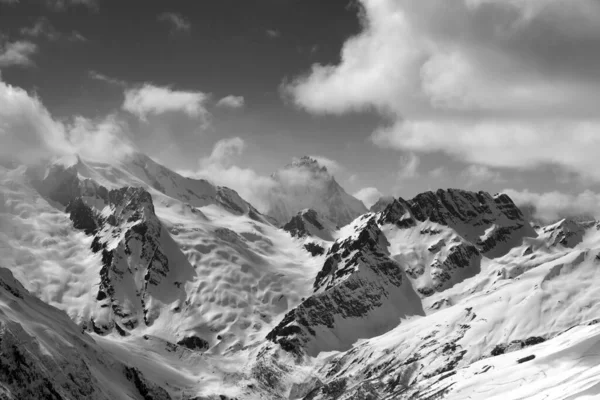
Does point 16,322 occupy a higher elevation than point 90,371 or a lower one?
higher

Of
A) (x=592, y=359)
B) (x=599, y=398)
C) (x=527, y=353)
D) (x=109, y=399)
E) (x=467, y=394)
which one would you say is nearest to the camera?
(x=599, y=398)

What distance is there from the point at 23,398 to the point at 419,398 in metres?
101

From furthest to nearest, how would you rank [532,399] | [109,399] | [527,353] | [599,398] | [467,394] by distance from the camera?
[109,399], [527,353], [467,394], [532,399], [599,398]

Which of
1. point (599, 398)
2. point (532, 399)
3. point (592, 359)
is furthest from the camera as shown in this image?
point (592, 359)

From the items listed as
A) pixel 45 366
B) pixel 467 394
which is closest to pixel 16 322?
pixel 45 366

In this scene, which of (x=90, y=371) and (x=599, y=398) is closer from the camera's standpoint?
(x=599, y=398)

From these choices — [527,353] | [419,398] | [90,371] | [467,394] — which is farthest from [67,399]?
[527,353]

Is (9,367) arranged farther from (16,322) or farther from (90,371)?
(90,371)

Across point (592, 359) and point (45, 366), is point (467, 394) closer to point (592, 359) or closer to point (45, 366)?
point (592, 359)

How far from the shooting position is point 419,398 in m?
156

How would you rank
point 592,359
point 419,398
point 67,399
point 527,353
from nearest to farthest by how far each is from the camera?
point 592,359 < point 527,353 < point 419,398 < point 67,399

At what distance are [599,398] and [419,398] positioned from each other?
72807mm

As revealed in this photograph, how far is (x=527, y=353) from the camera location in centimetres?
14225

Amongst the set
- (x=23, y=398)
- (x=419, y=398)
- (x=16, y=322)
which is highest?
(x=16, y=322)
